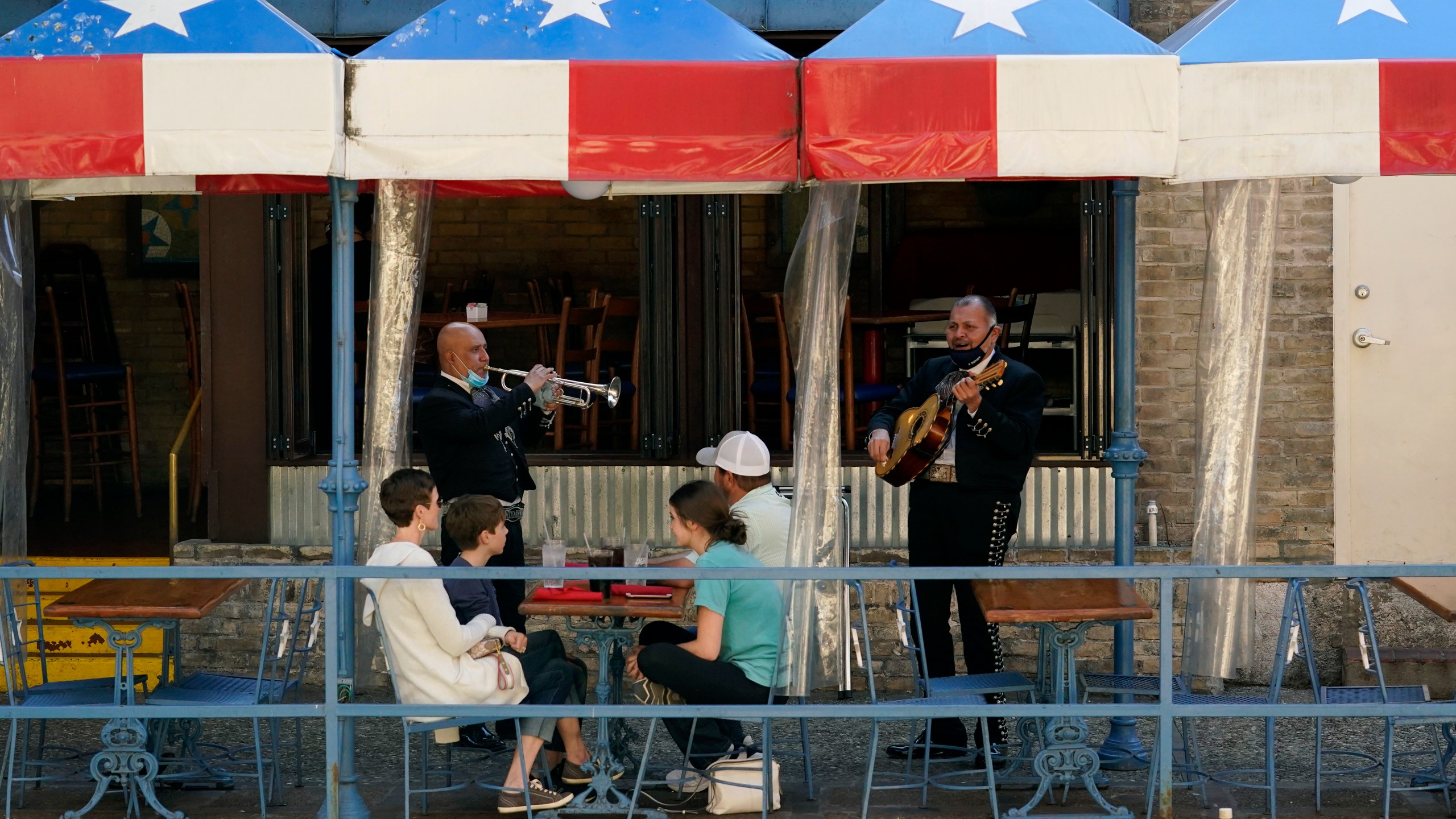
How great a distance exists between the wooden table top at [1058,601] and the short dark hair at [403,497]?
180cm

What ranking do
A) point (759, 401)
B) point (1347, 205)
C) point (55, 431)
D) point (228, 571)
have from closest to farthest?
point (228, 571), point (1347, 205), point (759, 401), point (55, 431)

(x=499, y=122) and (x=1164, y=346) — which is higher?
(x=499, y=122)

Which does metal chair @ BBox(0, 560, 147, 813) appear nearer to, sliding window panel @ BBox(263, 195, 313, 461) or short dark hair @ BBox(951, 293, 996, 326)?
sliding window panel @ BBox(263, 195, 313, 461)

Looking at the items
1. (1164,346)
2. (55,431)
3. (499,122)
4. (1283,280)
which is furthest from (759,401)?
(55,431)

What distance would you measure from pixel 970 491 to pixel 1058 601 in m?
0.78

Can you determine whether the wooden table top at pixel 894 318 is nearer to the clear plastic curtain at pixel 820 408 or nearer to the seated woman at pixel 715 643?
the clear plastic curtain at pixel 820 408

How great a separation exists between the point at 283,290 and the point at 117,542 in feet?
6.49

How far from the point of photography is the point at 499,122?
471cm

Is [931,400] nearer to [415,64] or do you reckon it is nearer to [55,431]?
[415,64]

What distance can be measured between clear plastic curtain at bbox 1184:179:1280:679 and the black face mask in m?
0.78

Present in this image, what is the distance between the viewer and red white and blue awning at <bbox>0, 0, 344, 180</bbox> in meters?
4.62

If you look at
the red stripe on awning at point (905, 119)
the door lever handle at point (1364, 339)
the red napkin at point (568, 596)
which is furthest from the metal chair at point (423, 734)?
the door lever handle at point (1364, 339)

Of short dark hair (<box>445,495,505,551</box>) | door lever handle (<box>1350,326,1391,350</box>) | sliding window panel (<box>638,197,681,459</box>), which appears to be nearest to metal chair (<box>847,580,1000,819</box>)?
short dark hair (<box>445,495,505,551</box>)

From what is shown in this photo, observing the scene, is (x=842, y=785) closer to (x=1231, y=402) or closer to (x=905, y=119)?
(x=1231, y=402)
